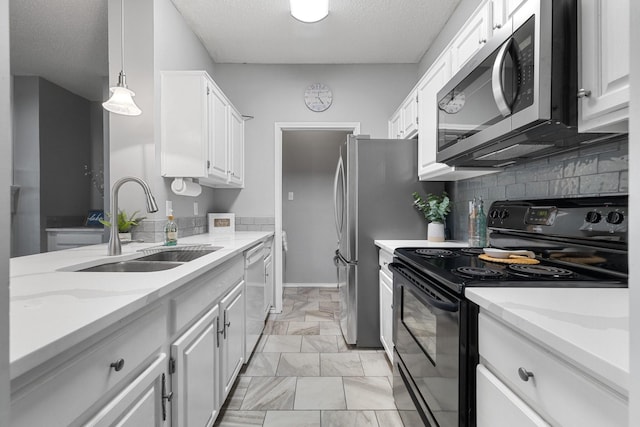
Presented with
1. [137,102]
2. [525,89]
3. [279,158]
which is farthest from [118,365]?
[279,158]

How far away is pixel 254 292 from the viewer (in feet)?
7.94

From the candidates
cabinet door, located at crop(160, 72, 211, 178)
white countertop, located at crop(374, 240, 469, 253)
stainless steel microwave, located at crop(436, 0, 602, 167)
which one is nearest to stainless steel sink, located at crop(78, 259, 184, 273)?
cabinet door, located at crop(160, 72, 211, 178)

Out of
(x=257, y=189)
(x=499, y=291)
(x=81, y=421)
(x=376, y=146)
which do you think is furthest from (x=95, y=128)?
(x=499, y=291)

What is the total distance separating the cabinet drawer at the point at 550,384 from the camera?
549mm

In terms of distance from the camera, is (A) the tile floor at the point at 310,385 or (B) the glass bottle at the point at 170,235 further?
(B) the glass bottle at the point at 170,235

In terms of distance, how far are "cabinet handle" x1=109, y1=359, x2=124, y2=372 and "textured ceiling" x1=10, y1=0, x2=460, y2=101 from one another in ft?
8.58

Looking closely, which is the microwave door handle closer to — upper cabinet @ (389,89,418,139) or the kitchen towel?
upper cabinet @ (389,89,418,139)

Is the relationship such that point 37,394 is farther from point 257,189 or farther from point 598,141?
point 257,189

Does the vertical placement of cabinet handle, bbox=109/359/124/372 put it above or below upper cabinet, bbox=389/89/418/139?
below

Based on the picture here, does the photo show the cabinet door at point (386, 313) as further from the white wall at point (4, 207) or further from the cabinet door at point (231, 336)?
the white wall at point (4, 207)

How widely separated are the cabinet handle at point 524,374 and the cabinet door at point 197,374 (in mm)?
1022

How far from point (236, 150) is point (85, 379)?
2715mm

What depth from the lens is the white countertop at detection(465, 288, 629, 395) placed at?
53 cm

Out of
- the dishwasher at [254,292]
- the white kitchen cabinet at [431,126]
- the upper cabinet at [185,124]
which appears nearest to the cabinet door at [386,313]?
the white kitchen cabinet at [431,126]
